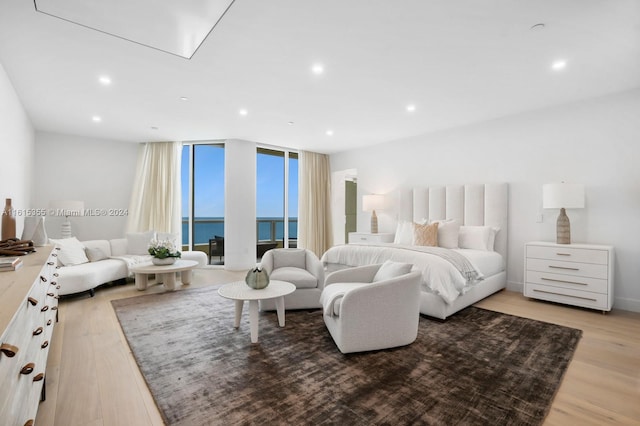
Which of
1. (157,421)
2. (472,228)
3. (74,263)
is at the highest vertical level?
(472,228)

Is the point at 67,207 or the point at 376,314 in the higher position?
the point at 67,207

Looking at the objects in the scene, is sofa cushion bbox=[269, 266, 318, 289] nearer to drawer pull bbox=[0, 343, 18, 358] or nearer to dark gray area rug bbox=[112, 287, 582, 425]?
dark gray area rug bbox=[112, 287, 582, 425]

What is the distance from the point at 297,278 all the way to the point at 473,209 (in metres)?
3.02

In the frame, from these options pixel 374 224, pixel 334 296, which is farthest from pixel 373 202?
pixel 334 296

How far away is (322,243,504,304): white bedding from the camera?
3.10 meters

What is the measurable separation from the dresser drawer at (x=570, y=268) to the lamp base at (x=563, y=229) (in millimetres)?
302

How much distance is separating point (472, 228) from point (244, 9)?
13.2 ft

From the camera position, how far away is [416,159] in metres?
5.62

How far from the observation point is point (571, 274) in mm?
3576

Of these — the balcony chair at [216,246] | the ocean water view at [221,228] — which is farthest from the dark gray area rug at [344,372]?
the ocean water view at [221,228]

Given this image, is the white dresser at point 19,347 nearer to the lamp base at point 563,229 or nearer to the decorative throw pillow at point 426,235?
the decorative throw pillow at point 426,235

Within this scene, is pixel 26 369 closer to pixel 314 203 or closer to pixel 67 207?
pixel 67 207

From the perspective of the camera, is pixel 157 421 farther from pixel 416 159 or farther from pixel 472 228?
pixel 416 159

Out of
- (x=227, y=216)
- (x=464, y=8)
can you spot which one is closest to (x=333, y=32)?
(x=464, y=8)
